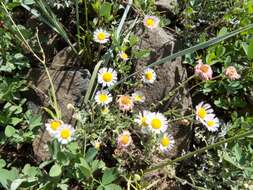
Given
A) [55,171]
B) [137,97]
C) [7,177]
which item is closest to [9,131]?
[7,177]

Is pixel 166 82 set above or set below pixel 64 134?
above

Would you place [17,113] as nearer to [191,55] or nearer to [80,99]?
[80,99]

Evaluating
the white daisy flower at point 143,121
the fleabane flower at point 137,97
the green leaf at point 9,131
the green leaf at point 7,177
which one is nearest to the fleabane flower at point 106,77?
the fleabane flower at point 137,97

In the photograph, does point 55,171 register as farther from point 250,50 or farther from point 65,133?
point 250,50

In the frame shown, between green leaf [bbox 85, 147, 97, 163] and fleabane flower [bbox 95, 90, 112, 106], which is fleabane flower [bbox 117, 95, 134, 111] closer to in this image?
fleabane flower [bbox 95, 90, 112, 106]

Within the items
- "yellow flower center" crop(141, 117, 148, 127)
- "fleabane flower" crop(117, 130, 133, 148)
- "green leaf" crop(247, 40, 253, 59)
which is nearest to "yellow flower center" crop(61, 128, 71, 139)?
"fleabane flower" crop(117, 130, 133, 148)

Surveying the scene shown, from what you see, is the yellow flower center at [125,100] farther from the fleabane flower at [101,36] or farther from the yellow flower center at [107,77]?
the fleabane flower at [101,36]
